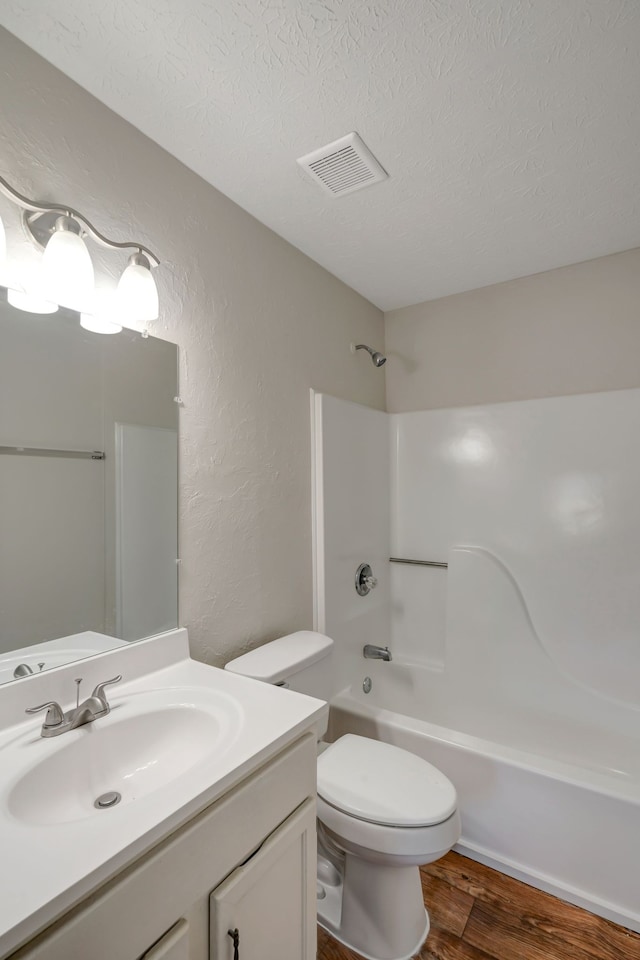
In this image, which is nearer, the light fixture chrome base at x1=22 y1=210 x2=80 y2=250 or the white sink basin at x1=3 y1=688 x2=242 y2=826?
the white sink basin at x1=3 y1=688 x2=242 y2=826

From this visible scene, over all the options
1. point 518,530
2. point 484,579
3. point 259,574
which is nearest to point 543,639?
point 484,579

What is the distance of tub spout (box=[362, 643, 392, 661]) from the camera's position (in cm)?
214

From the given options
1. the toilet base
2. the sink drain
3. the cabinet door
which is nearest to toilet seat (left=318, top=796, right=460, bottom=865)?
the toilet base

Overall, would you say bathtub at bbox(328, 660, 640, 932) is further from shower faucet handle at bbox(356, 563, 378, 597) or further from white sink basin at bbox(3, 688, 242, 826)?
white sink basin at bbox(3, 688, 242, 826)

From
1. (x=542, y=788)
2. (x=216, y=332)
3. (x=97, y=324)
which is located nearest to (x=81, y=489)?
(x=97, y=324)

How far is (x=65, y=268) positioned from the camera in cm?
102

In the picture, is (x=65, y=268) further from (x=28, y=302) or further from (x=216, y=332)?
(x=216, y=332)

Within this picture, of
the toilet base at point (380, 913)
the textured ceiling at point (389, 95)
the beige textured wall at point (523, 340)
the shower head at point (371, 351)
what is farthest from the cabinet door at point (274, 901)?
the beige textured wall at point (523, 340)

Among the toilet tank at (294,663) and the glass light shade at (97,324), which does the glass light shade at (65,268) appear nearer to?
the glass light shade at (97,324)

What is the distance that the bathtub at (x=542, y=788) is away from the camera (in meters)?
1.42

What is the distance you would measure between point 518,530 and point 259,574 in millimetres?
1278

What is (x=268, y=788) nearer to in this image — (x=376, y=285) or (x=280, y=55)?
(x=280, y=55)

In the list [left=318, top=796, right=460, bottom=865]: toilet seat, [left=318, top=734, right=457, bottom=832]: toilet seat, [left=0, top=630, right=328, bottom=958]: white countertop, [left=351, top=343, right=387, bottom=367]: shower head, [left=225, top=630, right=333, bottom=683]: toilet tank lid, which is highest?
[left=351, top=343, right=387, bottom=367]: shower head

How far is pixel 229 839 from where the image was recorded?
80 cm
